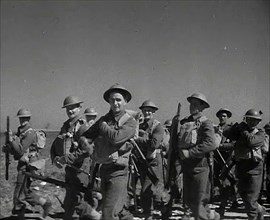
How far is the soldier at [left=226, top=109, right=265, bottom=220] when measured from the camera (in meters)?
7.62

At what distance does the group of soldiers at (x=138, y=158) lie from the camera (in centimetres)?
591

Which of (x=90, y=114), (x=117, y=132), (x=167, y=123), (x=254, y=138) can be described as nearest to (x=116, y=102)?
(x=117, y=132)

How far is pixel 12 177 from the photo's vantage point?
53.2ft

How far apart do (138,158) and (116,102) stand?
2.86 metres

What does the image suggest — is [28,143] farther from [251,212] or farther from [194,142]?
[251,212]

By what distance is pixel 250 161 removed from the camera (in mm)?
7773

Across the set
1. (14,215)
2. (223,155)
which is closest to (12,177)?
(14,215)

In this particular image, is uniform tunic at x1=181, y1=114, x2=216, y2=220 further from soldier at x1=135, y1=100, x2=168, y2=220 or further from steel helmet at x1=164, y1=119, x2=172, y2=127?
steel helmet at x1=164, y1=119, x2=172, y2=127

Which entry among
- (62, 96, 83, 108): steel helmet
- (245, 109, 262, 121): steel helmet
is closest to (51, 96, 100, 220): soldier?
(62, 96, 83, 108): steel helmet

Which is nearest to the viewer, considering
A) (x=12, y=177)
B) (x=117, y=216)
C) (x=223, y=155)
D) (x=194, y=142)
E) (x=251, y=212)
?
(x=117, y=216)

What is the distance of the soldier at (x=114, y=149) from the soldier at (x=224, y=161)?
3.53 meters

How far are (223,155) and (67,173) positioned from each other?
3.86 metres

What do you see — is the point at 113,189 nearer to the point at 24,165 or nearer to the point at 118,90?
the point at 118,90

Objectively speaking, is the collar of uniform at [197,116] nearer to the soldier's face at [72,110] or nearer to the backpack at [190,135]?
the backpack at [190,135]
